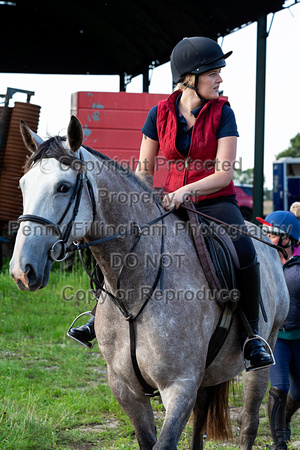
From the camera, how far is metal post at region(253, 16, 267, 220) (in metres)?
9.71

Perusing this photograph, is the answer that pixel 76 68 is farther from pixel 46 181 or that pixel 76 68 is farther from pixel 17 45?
pixel 46 181

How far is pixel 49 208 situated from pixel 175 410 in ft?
3.71

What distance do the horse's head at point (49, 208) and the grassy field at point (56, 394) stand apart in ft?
2.86

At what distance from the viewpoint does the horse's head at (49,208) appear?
2.10 m

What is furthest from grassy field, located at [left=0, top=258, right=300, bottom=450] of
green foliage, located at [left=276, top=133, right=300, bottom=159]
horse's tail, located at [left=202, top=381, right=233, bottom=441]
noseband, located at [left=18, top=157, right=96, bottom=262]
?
green foliage, located at [left=276, top=133, right=300, bottom=159]

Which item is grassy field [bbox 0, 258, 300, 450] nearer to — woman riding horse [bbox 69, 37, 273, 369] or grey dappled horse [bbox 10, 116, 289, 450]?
grey dappled horse [bbox 10, 116, 289, 450]

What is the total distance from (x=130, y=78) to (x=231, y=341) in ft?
51.8

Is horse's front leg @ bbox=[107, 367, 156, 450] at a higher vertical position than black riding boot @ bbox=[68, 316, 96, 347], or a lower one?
lower

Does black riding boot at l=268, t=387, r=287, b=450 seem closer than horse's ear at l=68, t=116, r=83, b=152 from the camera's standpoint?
No

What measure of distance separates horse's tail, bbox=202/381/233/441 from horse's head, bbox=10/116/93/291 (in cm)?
207

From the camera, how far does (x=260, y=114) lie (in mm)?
9906

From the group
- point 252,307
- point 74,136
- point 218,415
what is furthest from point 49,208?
point 218,415

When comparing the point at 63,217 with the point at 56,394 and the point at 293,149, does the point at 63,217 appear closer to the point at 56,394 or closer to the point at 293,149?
the point at 56,394

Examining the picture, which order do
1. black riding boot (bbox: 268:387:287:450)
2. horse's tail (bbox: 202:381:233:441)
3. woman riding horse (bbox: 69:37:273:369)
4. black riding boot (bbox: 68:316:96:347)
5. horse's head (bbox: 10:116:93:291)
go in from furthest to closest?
black riding boot (bbox: 268:387:287:450), horse's tail (bbox: 202:381:233:441), black riding boot (bbox: 68:316:96:347), woman riding horse (bbox: 69:37:273:369), horse's head (bbox: 10:116:93:291)
